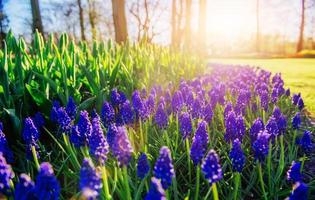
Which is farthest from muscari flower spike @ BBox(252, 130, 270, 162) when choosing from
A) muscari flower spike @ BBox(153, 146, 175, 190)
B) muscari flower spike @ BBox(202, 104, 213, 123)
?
muscari flower spike @ BBox(202, 104, 213, 123)

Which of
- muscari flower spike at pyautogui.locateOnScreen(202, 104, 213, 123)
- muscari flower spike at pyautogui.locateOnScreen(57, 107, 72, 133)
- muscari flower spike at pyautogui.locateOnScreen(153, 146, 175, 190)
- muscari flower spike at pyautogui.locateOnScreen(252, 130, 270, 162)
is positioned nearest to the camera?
muscari flower spike at pyautogui.locateOnScreen(153, 146, 175, 190)

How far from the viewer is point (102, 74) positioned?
388 centimetres

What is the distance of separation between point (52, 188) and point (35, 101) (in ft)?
6.61

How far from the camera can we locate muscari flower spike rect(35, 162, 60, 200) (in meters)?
1.24

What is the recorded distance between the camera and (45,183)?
1283mm

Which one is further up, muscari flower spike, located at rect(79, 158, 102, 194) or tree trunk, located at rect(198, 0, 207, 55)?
tree trunk, located at rect(198, 0, 207, 55)

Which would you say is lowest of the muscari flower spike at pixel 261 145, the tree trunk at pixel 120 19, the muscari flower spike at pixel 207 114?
the muscari flower spike at pixel 207 114

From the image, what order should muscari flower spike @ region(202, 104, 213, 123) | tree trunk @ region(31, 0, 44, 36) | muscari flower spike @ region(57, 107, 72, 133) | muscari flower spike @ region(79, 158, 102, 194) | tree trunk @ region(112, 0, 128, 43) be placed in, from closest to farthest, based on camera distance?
muscari flower spike @ region(79, 158, 102, 194) → muscari flower spike @ region(57, 107, 72, 133) → muscari flower spike @ region(202, 104, 213, 123) → tree trunk @ region(112, 0, 128, 43) → tree trunk @ region(31, 0, 44, 36)

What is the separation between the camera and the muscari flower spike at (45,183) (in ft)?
4.07

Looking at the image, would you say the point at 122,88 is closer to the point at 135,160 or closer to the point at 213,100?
the point at 213,100

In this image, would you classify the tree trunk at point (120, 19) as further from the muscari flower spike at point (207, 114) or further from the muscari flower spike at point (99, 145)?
the muscari flower spike at point (99, 145)

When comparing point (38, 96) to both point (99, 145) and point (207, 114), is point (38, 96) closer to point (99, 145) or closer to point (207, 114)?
point (207, 114)

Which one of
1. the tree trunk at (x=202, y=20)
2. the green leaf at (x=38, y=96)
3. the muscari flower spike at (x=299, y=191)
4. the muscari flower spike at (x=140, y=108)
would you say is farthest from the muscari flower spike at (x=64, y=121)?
the tree trunk at (x=202, y=20)

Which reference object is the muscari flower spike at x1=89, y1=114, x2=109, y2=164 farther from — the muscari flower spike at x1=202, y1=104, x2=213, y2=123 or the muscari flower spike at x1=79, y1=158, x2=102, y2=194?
the muscari flower spike at x1=202, y1=104, x2=213, y2=123
